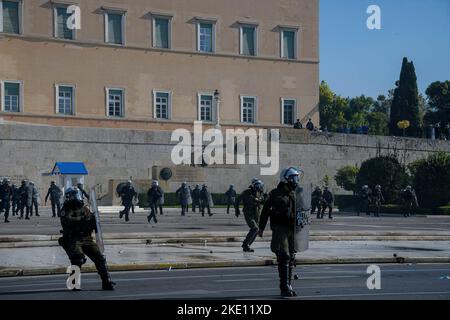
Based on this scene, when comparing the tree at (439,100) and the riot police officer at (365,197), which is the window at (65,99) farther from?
the tree at (439,100)

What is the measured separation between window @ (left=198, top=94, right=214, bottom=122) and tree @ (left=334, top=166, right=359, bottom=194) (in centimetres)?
1053

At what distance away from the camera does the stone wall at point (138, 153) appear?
2258 inches

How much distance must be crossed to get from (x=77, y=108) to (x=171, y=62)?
7678 mm

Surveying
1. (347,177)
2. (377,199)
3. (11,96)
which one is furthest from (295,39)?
(377,199)

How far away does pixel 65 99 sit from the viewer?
64188 mm

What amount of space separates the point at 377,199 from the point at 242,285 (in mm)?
37183

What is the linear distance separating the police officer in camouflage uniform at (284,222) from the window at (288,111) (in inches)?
2276

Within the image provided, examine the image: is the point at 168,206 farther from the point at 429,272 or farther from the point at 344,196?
the point at 429,272

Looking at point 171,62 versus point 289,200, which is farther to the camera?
point 171,62

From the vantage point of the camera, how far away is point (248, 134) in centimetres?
6600

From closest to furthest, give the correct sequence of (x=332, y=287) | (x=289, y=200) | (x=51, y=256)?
(x=289, y=200)
(x=332, y=287)
(x=51, y=256)

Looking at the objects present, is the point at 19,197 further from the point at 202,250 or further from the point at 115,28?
the point at 115,28

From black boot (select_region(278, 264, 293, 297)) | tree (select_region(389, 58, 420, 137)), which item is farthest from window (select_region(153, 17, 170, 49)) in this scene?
black boot (select_region(278, 264, 293, 297))

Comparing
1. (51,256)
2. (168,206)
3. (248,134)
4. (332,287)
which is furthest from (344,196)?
(332,287)
